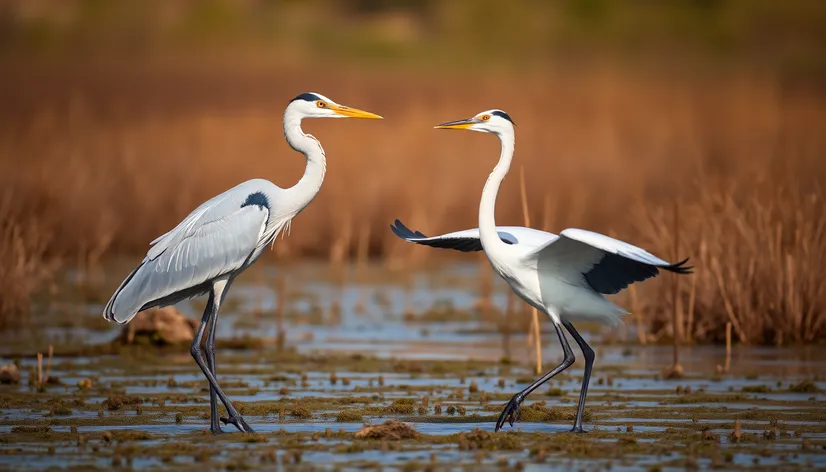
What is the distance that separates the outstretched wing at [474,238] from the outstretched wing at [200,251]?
4.24ft

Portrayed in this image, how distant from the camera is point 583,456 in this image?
888 centimetres

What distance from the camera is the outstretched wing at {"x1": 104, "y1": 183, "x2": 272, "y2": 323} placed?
10680mm

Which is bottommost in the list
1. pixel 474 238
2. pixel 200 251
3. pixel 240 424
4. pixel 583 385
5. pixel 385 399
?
pixel 240 424

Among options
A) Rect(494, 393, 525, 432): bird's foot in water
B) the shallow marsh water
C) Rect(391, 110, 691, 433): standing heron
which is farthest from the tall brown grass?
Rect(494, 393, 525, 432): bird's foot in water

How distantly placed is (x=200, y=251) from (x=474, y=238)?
7.56 feet

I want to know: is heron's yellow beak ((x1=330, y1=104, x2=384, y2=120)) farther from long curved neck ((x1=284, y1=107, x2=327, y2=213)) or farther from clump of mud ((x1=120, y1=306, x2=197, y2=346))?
clump of mud ((x1=120, y1=306, x2=197, y2=346))

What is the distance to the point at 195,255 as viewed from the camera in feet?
35.2

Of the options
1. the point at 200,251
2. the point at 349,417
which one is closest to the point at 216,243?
the point at 200,251

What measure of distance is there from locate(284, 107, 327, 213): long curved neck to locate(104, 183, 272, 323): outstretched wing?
28cm

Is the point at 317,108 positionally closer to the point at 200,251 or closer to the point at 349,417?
the point at 200,251

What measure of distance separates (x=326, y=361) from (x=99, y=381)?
8.87 feet

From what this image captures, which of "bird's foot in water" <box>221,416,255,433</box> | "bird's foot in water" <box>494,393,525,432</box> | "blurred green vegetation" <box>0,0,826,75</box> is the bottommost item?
"bird's foot in water" <box>221,416,255,433</box>

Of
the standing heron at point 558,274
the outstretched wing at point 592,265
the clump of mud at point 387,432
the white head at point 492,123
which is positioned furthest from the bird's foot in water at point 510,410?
the white head at point 492,123

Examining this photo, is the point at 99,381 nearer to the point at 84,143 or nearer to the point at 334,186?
the point at 334,186
